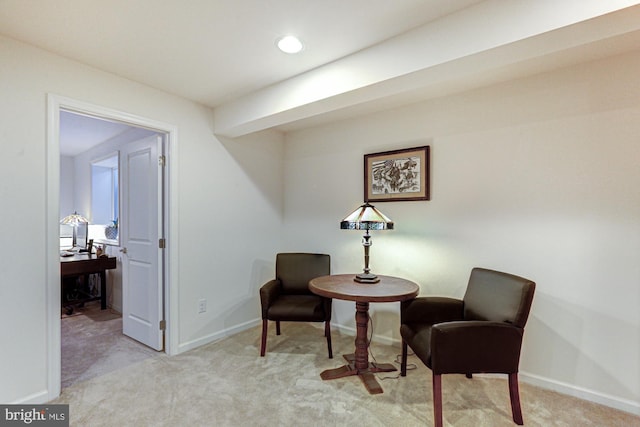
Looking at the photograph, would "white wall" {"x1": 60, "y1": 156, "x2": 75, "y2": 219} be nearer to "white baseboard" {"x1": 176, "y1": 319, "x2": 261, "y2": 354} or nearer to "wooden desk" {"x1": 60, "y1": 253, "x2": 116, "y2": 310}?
"wooden desk" {"x1": 60, "y1": 253, "x2": 116, "y2": 310}

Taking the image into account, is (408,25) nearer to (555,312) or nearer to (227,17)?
(227,17)

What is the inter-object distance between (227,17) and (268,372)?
94.4 inches

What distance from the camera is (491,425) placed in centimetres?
175

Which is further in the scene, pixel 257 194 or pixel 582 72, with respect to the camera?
pixel 257 194

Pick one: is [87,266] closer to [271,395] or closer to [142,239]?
[142,239]

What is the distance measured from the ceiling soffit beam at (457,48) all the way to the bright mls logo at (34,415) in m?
2.44

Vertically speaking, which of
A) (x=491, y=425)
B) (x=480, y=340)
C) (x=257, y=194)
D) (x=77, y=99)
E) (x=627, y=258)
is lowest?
(x=491, y=425)

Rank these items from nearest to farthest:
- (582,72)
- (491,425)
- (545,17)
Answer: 1. (545,17)
2. (491,425)
3. (582,72)

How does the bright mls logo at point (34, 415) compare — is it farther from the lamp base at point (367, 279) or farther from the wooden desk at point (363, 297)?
the lamp base at point (367, 279)

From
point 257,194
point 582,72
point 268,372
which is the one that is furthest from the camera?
point 257,194

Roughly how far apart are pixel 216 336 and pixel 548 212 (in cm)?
304

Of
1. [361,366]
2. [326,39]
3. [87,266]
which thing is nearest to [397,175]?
[326,39]

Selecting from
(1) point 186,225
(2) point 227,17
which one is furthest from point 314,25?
(1) point 186,225

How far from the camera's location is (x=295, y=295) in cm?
298
